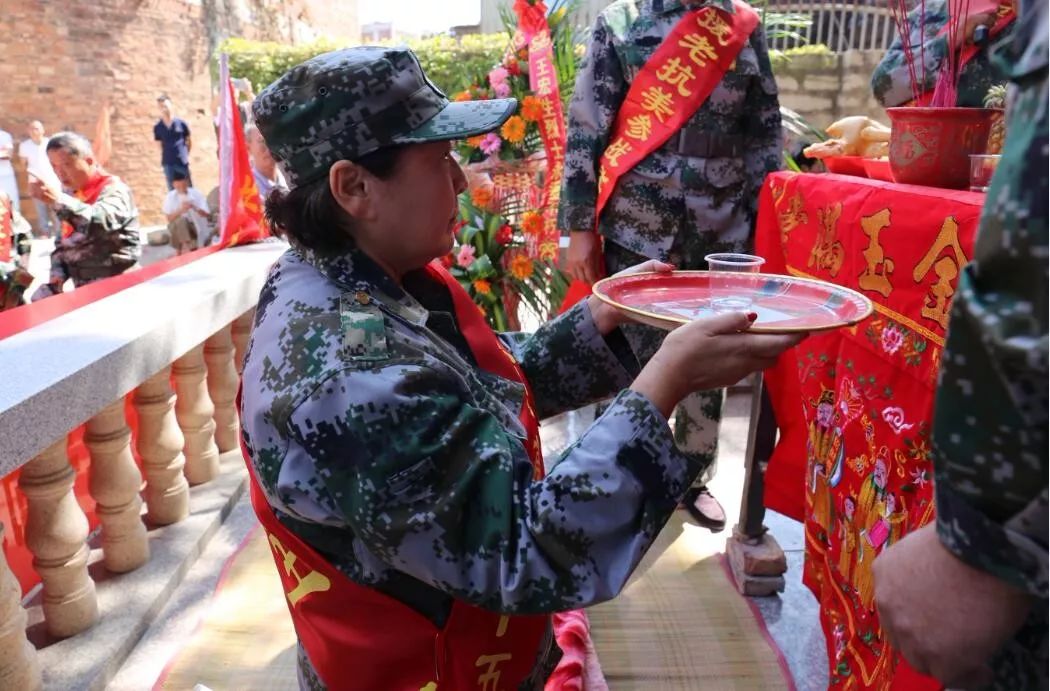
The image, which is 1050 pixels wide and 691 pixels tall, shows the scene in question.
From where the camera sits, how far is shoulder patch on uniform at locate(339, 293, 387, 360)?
1050 mm

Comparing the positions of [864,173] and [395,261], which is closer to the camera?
[395,261]

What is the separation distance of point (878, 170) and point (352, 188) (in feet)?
4.28

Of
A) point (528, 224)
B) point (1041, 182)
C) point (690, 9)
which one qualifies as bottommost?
point (528, 224)

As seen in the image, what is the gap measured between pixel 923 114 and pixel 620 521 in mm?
1103

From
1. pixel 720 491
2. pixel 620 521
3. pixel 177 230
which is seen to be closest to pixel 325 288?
pixel 620 521

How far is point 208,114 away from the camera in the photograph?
1780cm

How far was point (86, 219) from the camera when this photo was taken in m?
5.41

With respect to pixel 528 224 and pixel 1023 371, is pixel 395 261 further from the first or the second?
pixel 528 224

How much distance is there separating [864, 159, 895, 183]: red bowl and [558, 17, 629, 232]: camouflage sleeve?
130 centimetres

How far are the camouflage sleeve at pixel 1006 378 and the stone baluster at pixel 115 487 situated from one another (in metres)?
2.46

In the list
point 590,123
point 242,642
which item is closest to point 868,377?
point 590,123

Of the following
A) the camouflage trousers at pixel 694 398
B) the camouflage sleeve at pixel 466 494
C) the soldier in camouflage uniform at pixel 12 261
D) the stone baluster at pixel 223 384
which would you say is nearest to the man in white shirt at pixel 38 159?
the soldier in camouflage uniform at pixel 12 261

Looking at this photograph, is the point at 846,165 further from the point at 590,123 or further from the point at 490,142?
the point at 490,142

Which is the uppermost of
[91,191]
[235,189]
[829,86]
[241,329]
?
[829,86]
